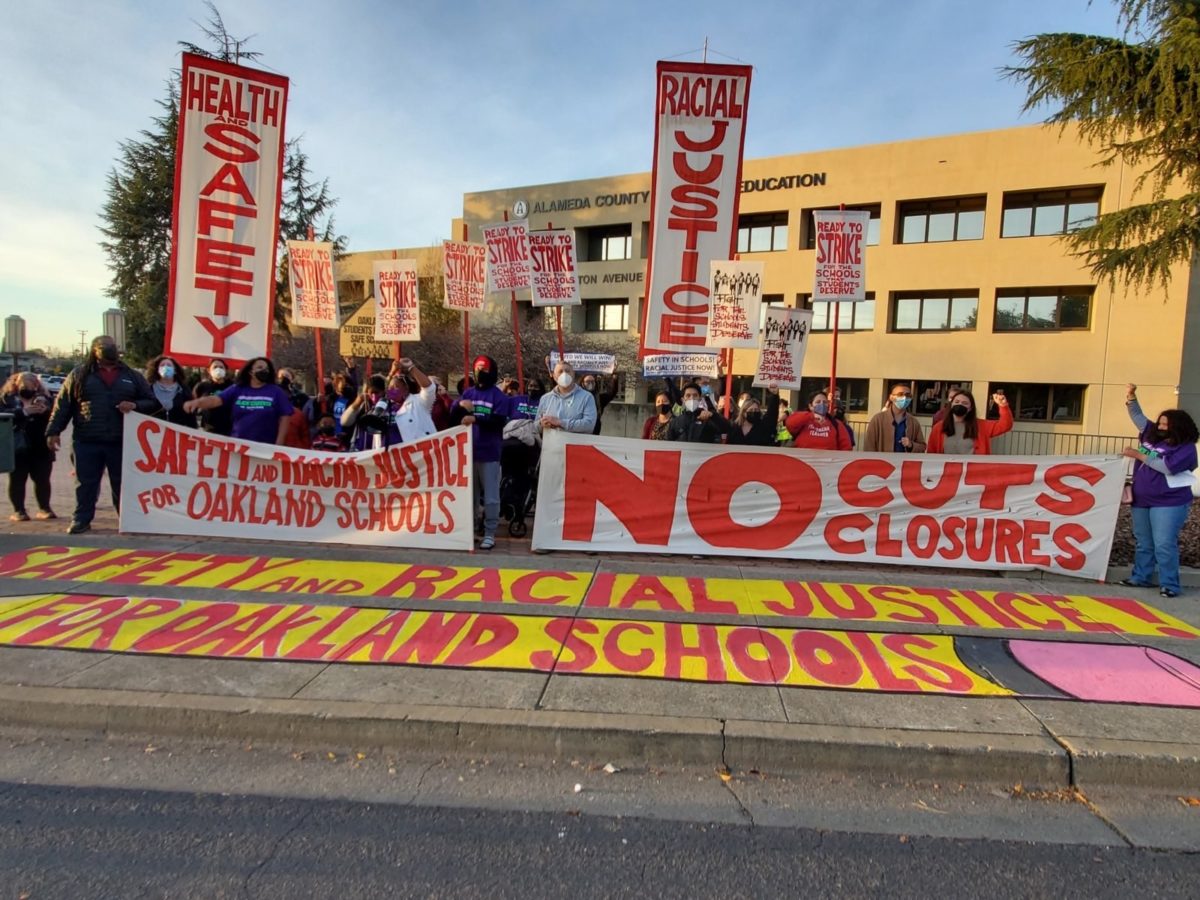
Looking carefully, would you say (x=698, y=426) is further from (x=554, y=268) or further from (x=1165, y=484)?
(x=554, y=268)

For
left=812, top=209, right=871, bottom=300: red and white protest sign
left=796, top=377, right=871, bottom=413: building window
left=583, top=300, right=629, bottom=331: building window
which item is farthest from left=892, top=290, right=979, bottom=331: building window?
left=812, top=209, right=871, bottom=300: red and white protest sign

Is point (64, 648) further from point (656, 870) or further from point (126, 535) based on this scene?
point (656, 870)

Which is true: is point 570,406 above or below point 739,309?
below

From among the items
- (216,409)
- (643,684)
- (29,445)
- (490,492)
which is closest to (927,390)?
(490,492)

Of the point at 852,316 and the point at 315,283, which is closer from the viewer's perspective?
the point at 315,283

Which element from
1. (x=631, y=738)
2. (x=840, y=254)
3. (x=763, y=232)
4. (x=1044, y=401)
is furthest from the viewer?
(x=763, y=232)

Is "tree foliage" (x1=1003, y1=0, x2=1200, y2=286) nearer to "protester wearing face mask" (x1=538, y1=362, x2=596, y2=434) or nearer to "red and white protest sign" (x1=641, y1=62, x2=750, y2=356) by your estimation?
"red and white protest sign" (x1=641, y1=62, x2=750, y2=356)

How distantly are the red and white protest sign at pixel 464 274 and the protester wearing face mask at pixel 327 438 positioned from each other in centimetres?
358

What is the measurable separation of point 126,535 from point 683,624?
5.65m

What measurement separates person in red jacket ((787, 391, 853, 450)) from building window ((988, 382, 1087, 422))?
55.4 feet

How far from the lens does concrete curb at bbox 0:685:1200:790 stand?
3105mm

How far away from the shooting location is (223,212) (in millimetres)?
7465

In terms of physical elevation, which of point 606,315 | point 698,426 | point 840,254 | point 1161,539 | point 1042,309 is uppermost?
point 606,315

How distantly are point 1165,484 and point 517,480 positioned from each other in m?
5.91
